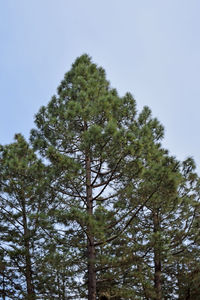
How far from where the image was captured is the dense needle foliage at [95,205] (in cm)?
596

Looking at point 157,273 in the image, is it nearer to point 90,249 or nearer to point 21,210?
point 90,249

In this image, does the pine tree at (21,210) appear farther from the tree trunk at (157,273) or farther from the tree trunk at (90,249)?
the tree trunk at (157,273)

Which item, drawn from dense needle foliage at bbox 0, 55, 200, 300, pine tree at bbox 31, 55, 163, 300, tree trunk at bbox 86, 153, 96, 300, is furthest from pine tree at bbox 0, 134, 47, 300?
tree trunk at bbox 86, 153, 96, 300

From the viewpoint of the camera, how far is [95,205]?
6805 millimetres

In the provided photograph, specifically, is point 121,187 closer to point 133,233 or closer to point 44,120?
point 133,233

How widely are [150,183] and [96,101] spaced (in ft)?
8.70

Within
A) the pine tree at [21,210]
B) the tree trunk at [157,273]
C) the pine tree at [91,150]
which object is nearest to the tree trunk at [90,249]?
the pine tree at [91,150]

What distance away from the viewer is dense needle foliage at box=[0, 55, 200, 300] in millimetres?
5961

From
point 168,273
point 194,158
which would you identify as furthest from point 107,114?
point 168,273

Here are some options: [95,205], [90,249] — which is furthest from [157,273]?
[95,205]

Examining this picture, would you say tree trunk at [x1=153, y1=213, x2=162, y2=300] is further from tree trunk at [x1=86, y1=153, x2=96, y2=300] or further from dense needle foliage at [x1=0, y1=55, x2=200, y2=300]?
tree trunk at [x1=86, y1=153, x2=96, y2=300]

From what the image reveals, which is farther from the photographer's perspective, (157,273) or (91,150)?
(157,273)

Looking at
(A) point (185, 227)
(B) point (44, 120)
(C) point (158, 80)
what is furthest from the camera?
(C) point (158, 80)

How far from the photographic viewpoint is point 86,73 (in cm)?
797
